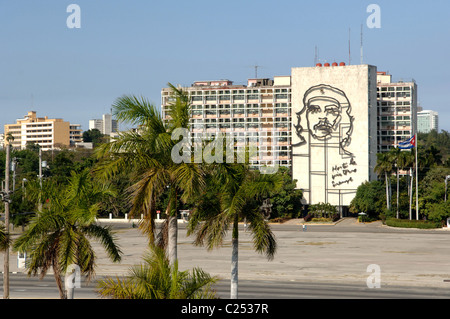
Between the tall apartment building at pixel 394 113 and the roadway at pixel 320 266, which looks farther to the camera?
the tall apartment building at pixel 394 113

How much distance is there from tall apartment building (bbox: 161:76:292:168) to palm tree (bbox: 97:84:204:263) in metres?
151

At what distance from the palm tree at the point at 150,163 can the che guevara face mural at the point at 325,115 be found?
138530 mm

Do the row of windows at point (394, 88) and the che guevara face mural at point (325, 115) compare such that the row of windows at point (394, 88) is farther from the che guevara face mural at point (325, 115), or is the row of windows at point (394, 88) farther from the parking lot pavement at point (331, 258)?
the parking lot pavement at point (331, 258)

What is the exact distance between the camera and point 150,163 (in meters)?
21.3

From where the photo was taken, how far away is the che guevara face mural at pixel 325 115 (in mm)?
157000

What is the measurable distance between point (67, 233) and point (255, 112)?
6238 inches

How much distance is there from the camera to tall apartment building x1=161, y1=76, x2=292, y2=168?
177 metres

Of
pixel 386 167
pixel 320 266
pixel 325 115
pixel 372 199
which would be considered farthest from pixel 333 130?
pixel 320 266

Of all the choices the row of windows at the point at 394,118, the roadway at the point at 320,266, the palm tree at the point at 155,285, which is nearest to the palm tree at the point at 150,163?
the palm tree at the point at 155,285

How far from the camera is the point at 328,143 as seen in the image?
15862cm

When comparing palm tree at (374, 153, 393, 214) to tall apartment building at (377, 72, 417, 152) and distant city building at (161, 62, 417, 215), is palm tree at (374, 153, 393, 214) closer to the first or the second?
distant city building at (161, 62, 417, 215)

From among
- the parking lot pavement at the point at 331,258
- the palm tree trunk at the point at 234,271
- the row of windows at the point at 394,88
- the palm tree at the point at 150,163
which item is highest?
the row of windows at the point at 394,88

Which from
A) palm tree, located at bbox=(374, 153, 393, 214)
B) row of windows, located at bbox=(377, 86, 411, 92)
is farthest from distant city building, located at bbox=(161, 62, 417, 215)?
palm tree, located at bbox=(374, 153, 393, 214)
